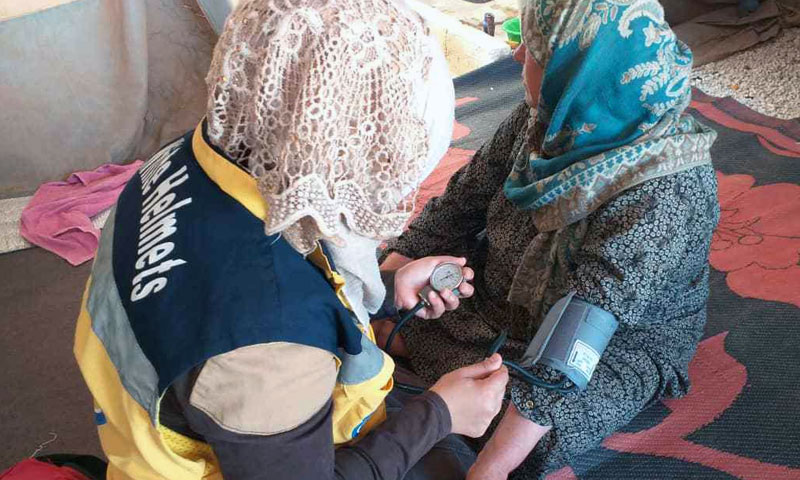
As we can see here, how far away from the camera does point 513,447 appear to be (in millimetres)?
1096

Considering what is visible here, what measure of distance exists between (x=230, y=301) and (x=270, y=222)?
0.09 m

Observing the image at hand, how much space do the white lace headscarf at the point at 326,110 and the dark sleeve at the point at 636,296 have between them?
0.45m

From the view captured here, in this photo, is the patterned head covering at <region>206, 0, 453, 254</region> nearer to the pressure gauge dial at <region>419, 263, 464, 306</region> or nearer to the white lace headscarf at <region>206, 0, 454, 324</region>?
the white lace headscarf at <region>206, 0, 454, 324</region>

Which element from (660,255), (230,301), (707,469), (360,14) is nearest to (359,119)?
(360,14)

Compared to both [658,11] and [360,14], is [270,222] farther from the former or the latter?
[658,11]

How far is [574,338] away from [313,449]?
0.49m

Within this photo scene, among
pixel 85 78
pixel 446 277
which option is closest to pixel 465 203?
pixel 446 277

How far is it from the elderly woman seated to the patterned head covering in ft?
1.41

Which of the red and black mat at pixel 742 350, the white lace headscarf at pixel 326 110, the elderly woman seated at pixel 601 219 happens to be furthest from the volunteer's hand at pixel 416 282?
the white lace headscarf at pixel 326 110

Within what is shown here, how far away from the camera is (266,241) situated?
69 cm

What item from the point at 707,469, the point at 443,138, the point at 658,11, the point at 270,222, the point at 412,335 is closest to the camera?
the point at 270,222

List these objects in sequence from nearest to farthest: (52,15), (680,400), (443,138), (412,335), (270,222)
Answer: (270,222) < (443,138) < (680,400) < (412,335) < (52,15)

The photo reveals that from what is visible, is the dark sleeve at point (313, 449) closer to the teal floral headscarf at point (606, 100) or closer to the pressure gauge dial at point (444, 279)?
the pressure gauge dial at point (444, 279)

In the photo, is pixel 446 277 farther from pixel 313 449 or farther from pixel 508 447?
pixel 313 449
